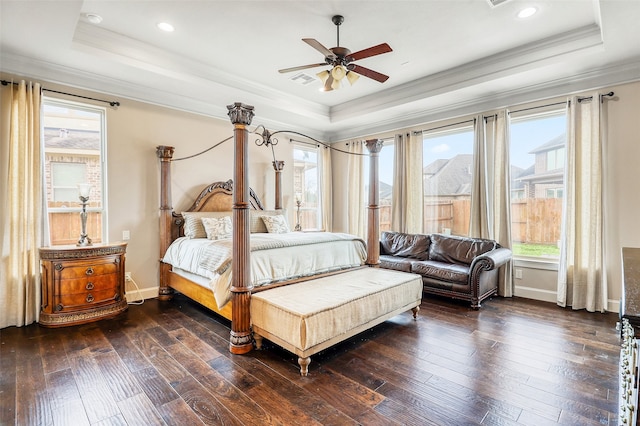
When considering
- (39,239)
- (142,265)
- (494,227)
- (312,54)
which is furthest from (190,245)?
(494,227)

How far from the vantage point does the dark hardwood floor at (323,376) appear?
77.9 inches

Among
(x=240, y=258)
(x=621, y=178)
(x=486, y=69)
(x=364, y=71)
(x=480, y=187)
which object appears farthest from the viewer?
(x=480, y=187)

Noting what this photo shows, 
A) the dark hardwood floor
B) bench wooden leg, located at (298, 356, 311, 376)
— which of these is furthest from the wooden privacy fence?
bench wooden leg, located at (298, 356, 311, 376)

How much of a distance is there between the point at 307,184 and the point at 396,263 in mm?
2736

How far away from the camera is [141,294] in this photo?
4344 mm

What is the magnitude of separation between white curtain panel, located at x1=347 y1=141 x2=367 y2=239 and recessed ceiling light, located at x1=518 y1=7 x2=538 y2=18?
141 inches

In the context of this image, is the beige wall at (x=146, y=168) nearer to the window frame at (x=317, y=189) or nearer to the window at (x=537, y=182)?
the window frame at (x=317, y=189)

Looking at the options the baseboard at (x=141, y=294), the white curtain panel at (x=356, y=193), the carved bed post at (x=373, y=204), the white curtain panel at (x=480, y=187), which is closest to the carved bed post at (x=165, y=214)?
the baseboard at (x=141, y=294)

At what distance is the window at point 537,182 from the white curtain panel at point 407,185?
141 cm

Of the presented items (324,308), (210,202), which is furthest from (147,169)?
(324,308)

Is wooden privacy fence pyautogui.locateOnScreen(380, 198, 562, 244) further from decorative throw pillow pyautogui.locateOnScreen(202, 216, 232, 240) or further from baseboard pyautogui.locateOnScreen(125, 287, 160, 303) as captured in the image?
baseboard pyautogui.locateOnScreen(125, 287, 160, 303)

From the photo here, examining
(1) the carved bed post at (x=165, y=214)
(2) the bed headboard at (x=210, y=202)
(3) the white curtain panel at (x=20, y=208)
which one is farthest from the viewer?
(2) the bed headboard at (x=210, y=202)

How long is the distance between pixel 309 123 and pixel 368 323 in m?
4.28

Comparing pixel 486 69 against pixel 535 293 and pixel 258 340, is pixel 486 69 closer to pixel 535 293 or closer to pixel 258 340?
pixel 535 293
